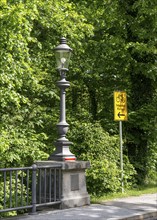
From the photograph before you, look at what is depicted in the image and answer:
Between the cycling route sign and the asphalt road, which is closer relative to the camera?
the asphalt road

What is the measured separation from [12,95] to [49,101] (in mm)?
5838

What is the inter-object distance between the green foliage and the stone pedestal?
6.81ft

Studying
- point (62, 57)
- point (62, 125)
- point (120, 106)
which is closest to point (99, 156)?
point (120, 106)

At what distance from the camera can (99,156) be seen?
11.4 metres

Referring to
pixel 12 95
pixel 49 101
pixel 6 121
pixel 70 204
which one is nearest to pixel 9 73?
pixel 12 95

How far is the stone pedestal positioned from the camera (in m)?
8.14

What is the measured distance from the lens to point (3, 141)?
9.61 metres

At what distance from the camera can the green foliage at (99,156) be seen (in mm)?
10828

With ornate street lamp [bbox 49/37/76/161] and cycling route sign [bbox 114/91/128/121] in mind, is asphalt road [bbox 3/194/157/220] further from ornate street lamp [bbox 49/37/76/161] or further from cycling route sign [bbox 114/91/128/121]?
cycling route sign [bbox 114/91/128/121]

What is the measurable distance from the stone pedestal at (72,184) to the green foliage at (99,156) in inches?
81.7

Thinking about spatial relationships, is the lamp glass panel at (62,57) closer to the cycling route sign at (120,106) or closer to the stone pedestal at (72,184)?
the stone pedestal at (72,184)

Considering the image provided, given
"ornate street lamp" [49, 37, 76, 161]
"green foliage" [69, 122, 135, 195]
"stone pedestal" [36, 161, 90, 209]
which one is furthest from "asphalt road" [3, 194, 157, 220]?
"green foliage" [69, 122, 135, 195]

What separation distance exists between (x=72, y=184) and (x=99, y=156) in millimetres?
3160

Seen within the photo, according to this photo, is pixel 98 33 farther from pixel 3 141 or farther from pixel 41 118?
pixel 3 141
